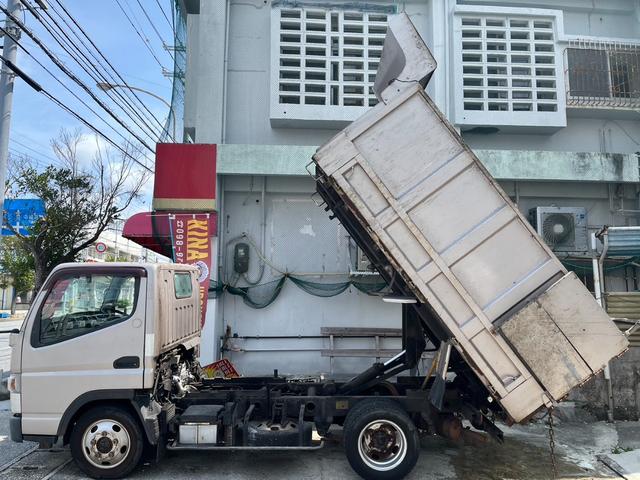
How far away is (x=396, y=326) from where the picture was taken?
977 centimetres

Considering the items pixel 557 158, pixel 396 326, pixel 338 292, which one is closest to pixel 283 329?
pixel 338 292

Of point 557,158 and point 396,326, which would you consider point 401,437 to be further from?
point 557,158

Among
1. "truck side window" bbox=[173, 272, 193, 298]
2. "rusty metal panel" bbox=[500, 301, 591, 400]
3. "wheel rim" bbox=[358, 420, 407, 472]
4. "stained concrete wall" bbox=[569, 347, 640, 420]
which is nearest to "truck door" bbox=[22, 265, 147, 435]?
"truck side window" bbox=[173, 272, 193, 298]

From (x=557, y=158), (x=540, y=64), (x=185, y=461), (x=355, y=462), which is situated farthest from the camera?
(x=540, y=64)

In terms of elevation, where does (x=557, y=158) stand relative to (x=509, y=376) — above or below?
above

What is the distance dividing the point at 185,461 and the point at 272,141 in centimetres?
662

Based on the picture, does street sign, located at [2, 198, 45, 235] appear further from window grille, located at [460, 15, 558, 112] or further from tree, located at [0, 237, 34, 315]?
tree, located at [0, 237, 34, 315]

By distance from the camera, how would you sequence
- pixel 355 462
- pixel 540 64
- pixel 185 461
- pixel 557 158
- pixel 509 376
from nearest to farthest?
pixel 509 376 → pixel 355 462 → pixel 185 461 → pixel 557 158 → pixel 540 64

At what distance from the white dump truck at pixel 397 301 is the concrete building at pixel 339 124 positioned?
13.7ft

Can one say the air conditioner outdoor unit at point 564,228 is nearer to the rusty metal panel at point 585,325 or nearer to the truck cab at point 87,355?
the rusty metal panel at point 585,325

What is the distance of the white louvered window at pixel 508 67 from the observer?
979cm

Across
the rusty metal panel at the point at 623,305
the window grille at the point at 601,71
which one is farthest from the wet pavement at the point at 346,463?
the window grille at the point at 601,71

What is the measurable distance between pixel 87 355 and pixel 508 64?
376 inches

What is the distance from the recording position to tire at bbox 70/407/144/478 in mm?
4727
